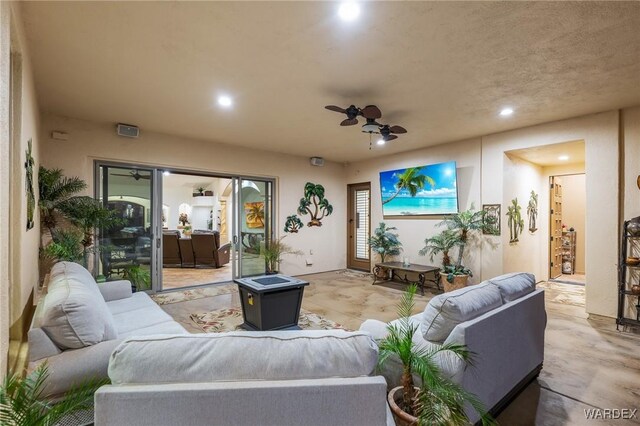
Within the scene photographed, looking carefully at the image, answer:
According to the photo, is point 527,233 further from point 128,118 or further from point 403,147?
point 128,118

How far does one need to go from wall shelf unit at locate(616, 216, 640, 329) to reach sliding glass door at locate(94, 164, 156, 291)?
20.9 feet

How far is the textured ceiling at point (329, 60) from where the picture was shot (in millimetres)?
2248

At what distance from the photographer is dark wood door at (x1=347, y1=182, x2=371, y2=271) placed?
7.67 meters

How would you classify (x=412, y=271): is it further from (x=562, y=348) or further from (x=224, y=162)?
(x=224, y=162)

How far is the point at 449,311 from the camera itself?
184 cm

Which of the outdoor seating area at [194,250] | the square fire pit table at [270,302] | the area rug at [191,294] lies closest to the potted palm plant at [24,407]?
the square fire pit table at [270,302]

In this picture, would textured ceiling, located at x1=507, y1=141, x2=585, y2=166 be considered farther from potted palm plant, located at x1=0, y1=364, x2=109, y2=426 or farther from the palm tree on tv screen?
potted palm plant, located at x1=0, y1=364, x2=109, y2=426

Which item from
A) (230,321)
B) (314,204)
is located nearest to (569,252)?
(314,204)

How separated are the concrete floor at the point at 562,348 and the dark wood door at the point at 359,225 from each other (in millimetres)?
1675

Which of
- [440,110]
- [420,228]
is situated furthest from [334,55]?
[420,228]

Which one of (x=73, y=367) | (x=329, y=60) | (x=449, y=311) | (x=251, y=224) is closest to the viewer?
(x=73, y=367)

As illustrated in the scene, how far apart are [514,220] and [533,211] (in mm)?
1035

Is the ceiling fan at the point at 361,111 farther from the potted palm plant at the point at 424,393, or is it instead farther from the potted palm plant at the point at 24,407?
the potted palm plant at the point at 24,407

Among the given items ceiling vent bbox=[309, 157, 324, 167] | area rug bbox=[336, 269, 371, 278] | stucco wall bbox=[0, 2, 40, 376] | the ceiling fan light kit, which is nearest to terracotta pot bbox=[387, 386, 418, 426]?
stucco wall bbox=[0, 2, 40, 376]
